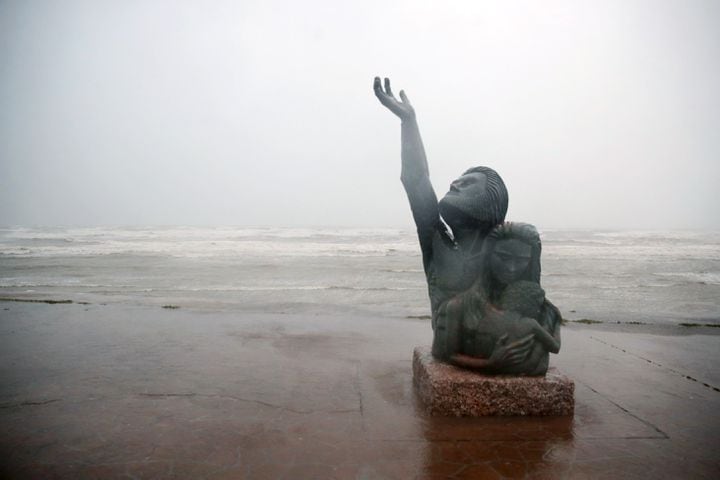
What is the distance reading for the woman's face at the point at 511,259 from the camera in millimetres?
3824

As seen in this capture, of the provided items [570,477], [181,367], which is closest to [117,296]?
[181,367]

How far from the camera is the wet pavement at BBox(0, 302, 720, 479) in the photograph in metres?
2.97

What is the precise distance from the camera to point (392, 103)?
13.2ft

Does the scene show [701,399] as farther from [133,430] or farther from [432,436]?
[133,430]

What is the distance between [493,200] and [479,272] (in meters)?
0.63

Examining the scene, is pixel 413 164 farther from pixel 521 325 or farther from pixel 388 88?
pixel 521 325

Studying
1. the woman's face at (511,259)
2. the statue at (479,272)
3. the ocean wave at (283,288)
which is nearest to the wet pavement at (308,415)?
the statue at (479,272)

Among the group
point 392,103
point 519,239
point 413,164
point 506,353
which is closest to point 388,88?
point 392,103

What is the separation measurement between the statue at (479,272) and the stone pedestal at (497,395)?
0.11 m

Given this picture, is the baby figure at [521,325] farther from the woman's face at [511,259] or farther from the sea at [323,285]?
the sea at [323,285]

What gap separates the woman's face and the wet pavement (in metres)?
1.15

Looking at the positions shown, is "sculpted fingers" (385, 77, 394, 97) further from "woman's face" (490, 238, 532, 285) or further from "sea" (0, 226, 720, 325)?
"sea" (0, 226, 720, 325)

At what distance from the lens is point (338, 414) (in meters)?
3.75

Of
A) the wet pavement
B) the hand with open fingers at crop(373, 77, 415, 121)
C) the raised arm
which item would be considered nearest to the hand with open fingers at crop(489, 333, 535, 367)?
the wet pavement
